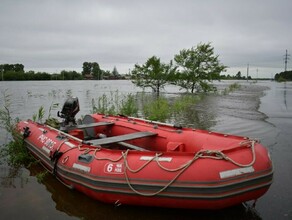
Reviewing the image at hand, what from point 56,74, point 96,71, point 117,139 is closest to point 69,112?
point 117,139

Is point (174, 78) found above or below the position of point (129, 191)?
above

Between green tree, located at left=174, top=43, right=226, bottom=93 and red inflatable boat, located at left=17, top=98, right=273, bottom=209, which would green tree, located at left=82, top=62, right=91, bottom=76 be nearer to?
green tree, located at left=174, top=43, right=226, bottom=93

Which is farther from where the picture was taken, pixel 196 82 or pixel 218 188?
pixel 196 82

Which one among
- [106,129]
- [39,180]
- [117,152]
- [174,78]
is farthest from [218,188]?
[174,78]

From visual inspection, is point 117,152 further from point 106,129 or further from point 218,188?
point 106,129

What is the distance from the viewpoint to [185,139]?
5.04 meters

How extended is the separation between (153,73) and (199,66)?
393 centimetres

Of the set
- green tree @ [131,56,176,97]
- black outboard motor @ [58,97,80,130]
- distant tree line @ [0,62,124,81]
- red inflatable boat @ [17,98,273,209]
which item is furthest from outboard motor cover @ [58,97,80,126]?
distant tree line @ [0,62,124,81]

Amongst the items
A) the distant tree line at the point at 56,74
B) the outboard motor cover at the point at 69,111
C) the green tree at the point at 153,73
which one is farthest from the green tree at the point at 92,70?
the outboard motor cover at the point at 69,111

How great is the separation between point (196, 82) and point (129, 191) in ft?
68.6

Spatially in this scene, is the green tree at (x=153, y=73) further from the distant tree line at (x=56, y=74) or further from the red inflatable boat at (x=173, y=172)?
the distant tree line at (x=56, y=74)

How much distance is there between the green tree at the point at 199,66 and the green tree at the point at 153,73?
1.00m

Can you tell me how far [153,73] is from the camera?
2289 centimetres

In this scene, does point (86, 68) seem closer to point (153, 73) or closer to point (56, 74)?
point (56, 74)
